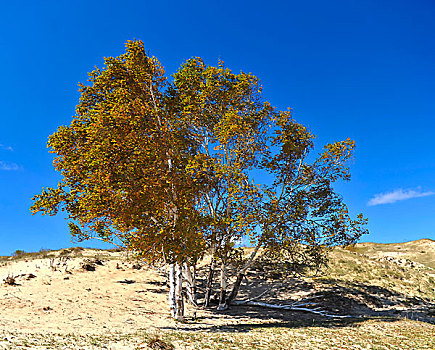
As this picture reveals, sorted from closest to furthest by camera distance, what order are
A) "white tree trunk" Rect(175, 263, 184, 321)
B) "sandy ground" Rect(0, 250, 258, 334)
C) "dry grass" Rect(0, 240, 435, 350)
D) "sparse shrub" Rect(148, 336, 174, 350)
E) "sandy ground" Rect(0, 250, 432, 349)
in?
"sparse shrub" Rect(148, 336, 174, 350)
"dry grass" Rect(0, 240, 435, 350)
"sandy ground" Rect(0, 250, 432, 349)
"sandy ground" Rect(0, 250, 258, 334)
"white tree trunk" Rect(175, 263, 184, 321)

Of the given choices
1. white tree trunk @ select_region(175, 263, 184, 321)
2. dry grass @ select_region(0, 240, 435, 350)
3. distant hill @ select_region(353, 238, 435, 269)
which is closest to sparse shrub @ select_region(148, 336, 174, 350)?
dry grass @ select_region(0, 240, 435, 350)

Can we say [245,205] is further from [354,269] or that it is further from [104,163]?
[354,269]

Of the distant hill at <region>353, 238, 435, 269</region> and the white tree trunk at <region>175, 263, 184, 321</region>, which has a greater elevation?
the distant hill at <region>353, 238, 435, 269</region>

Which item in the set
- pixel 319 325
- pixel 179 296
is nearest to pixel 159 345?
pixel 179 296

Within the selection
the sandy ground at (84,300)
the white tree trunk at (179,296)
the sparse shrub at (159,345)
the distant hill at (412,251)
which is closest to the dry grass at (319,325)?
the sparse shrub at (159,345)

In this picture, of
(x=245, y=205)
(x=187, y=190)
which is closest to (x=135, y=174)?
(x=187, y=190)

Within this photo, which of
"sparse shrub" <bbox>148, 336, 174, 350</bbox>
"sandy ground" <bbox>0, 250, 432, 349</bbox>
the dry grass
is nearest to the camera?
"sparse shrub" <bbox>148, 336, 174, 350</bbox>

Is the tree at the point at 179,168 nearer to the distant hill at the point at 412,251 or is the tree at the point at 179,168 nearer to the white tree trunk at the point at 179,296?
the white tree trunk at the point at 179,296

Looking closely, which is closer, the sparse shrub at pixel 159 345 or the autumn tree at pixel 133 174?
the sparse shrub at pixel 159 345

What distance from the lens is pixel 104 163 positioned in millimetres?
16938

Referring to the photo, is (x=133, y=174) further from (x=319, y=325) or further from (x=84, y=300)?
(x=319, y=325)

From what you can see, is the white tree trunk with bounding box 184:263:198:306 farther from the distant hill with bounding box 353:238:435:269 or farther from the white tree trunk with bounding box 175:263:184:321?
the distant hill with bounding box 353:238:435:269

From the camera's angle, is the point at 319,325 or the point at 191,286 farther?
the point at 191,286

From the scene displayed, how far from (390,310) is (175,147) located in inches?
863
